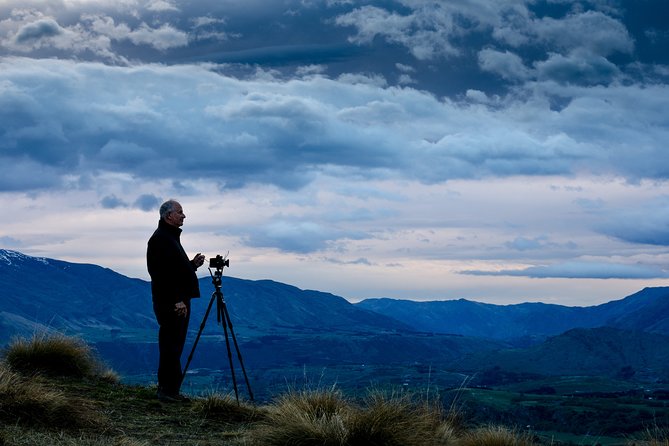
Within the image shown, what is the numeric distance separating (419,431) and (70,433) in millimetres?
4150

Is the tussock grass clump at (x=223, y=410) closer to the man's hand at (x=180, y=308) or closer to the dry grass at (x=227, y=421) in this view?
the dry grass at (x=227, y=421)

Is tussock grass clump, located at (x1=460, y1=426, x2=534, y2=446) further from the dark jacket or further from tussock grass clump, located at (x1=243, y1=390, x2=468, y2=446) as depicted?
the dark jacket

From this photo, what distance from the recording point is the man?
11.7 metres

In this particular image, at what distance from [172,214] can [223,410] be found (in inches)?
125

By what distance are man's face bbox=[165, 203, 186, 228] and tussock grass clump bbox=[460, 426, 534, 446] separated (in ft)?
18.1

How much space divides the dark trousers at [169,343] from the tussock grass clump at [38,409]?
2.35 metres

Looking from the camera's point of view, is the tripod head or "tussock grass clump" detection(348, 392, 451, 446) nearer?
"tussock grass clump" detection(348, 392, 451, 446)

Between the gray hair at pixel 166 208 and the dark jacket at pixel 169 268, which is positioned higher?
the gray hair at pixel 166 208

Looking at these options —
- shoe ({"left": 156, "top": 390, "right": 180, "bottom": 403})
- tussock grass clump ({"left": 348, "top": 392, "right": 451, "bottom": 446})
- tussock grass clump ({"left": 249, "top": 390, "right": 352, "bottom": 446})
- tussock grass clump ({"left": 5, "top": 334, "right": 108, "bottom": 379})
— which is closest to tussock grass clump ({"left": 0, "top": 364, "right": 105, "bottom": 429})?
tussock grass clump ({"left": 249, "top": 390, "right": 352, "bottom": 446})

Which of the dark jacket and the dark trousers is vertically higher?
the dark jacket

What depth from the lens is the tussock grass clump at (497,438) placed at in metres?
8.84

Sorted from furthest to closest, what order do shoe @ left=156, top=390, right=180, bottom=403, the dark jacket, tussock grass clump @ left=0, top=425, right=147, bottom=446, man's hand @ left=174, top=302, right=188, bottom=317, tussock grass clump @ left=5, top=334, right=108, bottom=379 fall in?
tussock grass clump @ left=5, top=334, right=108, bottom=379 < shoe @ left=156, top=390, right=180, bottom=403 < the dark jacket < man's hand @ left=174, top=302, right=188, bottom=317 < tussock grass clump @ left=0, top=425, right=147, bottom=446

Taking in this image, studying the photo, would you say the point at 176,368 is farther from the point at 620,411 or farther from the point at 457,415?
the point at 620,411

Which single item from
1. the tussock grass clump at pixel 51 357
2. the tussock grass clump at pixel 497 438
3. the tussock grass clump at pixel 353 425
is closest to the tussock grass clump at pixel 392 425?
the tussock grass clump at pixel 353 425
